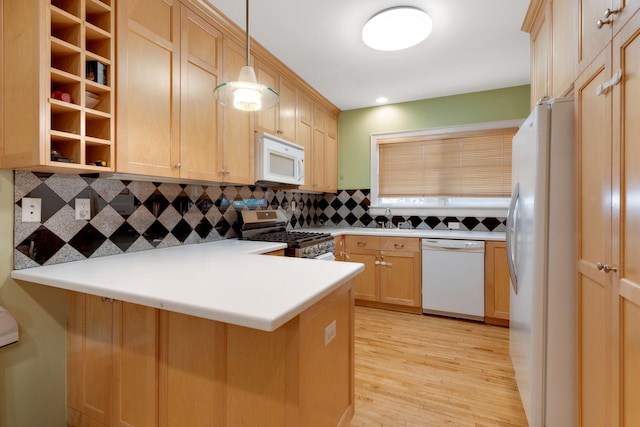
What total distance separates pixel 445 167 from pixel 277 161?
2119mm

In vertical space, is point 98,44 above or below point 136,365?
above

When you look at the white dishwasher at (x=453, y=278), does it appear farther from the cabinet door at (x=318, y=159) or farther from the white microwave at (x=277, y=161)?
the white microwave at (x=277, y=161)

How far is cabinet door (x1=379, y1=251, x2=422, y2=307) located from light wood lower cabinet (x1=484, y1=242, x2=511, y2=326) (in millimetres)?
641

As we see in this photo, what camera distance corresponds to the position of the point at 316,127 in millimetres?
3629

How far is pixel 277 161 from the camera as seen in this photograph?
2.71 meters

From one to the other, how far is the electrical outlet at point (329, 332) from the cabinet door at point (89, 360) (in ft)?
3.22

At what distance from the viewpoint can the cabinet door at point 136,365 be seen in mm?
1276

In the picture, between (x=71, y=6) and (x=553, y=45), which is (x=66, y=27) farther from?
(x=553, y=45)

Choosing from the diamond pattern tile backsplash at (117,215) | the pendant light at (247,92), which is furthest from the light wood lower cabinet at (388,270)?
the pendant light at (247,92)

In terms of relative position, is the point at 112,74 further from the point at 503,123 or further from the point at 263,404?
the point at 503,123

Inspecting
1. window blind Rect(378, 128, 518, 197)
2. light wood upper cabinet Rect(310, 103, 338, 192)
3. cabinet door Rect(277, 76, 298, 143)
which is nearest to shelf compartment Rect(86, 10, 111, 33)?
cabinet door Rect(277, 76, 298, 143)

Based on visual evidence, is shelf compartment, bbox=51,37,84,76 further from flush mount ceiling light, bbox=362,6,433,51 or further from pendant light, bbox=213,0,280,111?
flush mount ceiling light, bbox=362,6,433,51

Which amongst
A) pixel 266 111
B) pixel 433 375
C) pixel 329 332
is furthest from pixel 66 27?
pixel 433 375

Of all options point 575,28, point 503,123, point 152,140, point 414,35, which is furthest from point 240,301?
point 503,123
